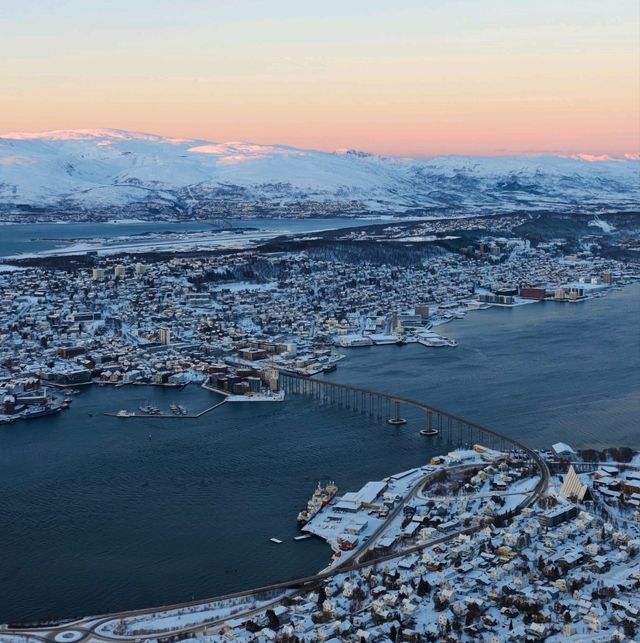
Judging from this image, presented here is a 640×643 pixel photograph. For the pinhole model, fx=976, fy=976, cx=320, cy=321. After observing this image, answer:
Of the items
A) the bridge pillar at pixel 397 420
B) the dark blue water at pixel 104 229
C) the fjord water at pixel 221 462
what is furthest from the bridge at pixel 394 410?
the dark blue water at pixel 104 229

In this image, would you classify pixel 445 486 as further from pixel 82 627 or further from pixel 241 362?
pixel 241 362

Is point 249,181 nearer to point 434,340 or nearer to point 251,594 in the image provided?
point 434,340

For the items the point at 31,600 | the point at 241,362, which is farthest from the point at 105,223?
the point at 31,600

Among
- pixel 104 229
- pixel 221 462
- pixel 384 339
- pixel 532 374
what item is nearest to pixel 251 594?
pixel 221 462

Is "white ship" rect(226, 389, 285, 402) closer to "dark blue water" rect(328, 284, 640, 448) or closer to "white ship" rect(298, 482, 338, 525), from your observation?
"dark blue water" rect(328, 284, 640, 448)

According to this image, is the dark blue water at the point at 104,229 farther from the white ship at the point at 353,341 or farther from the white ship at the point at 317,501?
the white ship at the point at 317,501

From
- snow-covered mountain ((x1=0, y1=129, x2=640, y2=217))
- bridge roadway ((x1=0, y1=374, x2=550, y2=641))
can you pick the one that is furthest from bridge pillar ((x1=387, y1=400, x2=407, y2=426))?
snow-covered mountain ((x1=0, y1=129, x2=640, y2=217))

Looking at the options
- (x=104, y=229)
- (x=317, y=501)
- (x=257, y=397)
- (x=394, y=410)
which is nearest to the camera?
(x=317, y=501)
